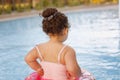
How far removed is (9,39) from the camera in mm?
11688

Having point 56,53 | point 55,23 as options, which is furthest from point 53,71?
point 55,23

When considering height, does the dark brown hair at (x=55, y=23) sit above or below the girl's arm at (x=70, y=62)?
above

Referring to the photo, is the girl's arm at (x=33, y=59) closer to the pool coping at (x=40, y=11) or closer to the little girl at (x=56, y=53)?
the little girl at (x=56, y=53)

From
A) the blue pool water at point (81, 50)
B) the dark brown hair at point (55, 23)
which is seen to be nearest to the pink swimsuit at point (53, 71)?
the dark brown hair at point (55, 23)

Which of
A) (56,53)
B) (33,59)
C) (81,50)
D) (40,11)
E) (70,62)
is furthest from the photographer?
(40,11)

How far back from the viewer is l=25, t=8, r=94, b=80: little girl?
283cm

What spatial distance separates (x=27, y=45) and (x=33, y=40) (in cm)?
100

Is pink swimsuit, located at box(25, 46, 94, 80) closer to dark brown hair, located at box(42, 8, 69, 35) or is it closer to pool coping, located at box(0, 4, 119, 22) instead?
dark brown hair, located at box(42, 8, 69, 35)

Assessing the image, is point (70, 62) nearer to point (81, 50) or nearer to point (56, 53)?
point (56, 53)

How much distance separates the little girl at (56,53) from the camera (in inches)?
111

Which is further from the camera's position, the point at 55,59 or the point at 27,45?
the point at 27,45

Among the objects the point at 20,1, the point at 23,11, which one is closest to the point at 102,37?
the point at 23,11

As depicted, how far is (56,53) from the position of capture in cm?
290

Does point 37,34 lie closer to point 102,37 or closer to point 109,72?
point 102,37
